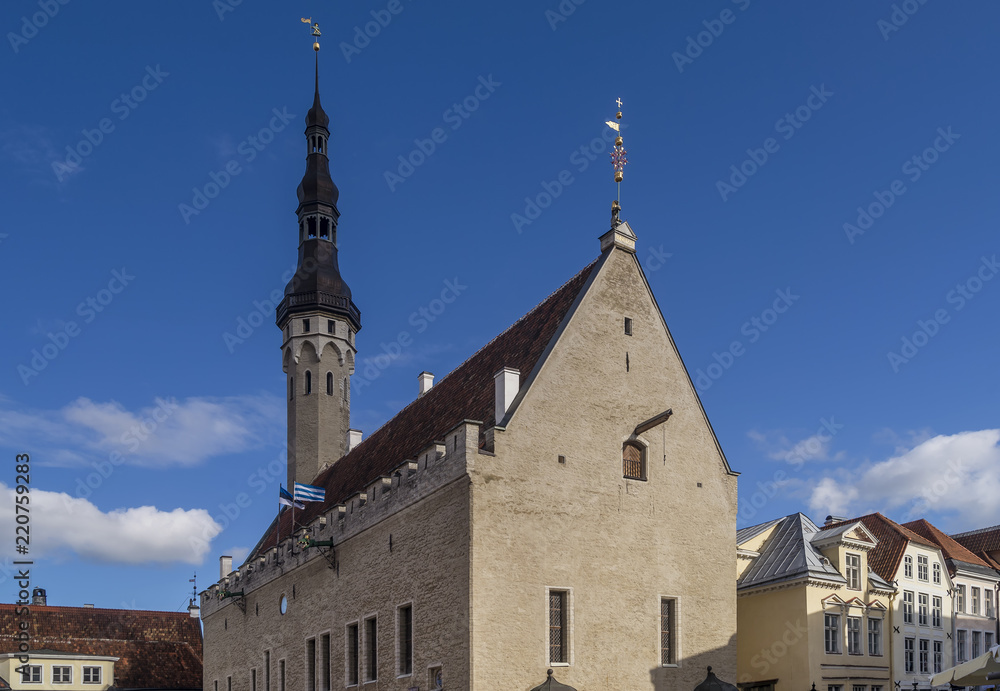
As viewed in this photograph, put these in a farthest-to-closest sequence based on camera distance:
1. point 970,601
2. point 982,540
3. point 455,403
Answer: point 982,540 < point 970,601 < point 455,403

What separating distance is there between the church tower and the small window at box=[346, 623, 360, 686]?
679 inches

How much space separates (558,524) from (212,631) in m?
27.0

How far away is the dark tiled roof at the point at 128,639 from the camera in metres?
56.3

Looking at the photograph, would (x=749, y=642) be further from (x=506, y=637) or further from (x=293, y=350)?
(x=293, y=350)

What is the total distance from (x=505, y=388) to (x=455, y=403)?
5.96 metres

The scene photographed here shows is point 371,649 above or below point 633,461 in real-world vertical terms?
below

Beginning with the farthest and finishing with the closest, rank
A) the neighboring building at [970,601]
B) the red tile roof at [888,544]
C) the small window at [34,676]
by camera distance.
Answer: the small window at [34,676]
the neighboring building at [970,601]
the red tile roof at [888,544]

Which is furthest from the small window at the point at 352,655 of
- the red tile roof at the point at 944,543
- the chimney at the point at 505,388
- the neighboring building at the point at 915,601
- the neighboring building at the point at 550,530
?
the red tile roof at the point at 944,543

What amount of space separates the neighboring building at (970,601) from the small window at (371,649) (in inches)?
846

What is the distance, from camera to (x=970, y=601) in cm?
4088

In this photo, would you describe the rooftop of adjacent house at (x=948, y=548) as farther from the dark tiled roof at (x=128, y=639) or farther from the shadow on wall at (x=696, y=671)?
the dark tiled roof at (x=128, y=639)

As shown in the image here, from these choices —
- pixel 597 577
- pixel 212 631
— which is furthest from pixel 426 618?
pixel 212 631

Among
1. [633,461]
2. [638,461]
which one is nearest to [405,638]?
[633,461]

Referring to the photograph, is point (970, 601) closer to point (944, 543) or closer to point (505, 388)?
point (944, 543)
